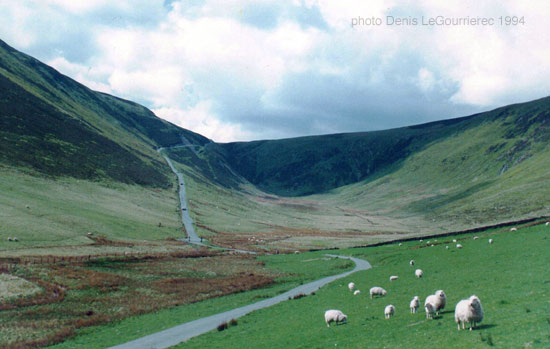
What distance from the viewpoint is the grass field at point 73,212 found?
A: 233ft

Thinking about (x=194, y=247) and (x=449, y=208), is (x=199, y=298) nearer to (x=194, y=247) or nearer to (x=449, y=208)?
(x=194, y=247)

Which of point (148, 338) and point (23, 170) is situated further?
point (23, 170)

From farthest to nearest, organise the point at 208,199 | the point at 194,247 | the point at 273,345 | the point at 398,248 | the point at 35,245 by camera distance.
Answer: the point at 208,199, the point at 194,247, the point at 398,248, the point at 35,245, the point at 273,345

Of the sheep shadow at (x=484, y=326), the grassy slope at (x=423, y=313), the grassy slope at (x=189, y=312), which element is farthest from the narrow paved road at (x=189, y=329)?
the sheep shadow at (x=484, y=326)

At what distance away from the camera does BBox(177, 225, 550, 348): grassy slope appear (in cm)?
1711

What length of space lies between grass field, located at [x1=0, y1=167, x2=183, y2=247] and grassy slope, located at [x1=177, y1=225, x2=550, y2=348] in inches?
1935

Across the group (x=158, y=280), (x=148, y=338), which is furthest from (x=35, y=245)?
(x=148, y=338)

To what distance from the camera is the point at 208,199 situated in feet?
634

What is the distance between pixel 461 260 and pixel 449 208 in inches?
5561

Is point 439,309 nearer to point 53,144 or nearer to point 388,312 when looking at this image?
point 388,312

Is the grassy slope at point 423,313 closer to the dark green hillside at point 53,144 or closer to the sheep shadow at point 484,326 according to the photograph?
the sheep shadow at point 484,326

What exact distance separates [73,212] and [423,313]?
92379mm

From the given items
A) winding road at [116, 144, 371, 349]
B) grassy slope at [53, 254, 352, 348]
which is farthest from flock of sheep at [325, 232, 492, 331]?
grassy slope at [53, 254, 352, 348]

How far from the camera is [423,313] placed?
24203 mm
